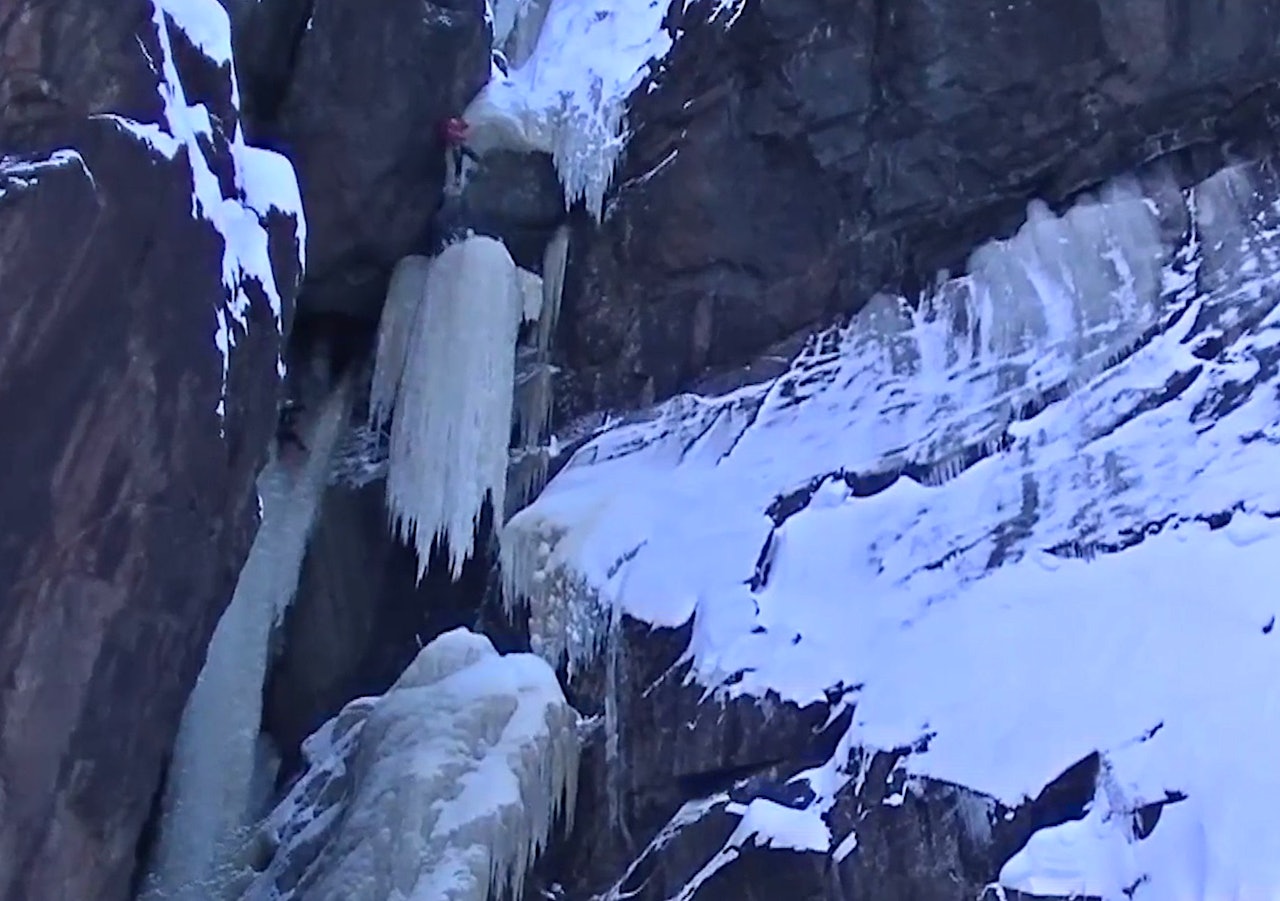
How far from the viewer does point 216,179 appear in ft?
29.7

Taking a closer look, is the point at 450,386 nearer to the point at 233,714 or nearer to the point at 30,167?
the point at 233,714


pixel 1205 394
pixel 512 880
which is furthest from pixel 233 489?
pixel 1205 394

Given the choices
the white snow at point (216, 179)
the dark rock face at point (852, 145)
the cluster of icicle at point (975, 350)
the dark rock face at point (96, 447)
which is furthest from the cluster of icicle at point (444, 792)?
the dark rock face at point (852, 145)

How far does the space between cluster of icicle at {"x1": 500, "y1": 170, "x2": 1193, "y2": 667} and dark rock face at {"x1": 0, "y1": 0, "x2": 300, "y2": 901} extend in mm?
2833

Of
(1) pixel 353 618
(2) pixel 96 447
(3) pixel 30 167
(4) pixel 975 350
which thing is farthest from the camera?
(1) pixel 353 618

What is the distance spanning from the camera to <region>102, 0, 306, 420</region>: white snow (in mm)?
8695

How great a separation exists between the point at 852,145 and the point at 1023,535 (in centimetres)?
336

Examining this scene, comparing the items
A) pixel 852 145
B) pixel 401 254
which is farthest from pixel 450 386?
pixel 852 145

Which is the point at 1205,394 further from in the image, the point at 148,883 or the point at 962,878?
the point at 148,883

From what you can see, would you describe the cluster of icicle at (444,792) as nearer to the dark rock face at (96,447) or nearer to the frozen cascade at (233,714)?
the frozen cascade at (233,714)

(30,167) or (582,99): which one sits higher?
(582,99)

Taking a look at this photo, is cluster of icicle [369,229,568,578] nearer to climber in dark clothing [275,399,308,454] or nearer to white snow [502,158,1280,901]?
white snow [502,158,1280,901]

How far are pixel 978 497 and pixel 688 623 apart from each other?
1.87m

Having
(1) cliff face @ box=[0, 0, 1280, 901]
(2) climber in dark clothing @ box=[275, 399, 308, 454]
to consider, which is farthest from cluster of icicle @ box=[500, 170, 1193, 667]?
(2) climber in dark clothing @ box=[275, 399, 308, 454]
